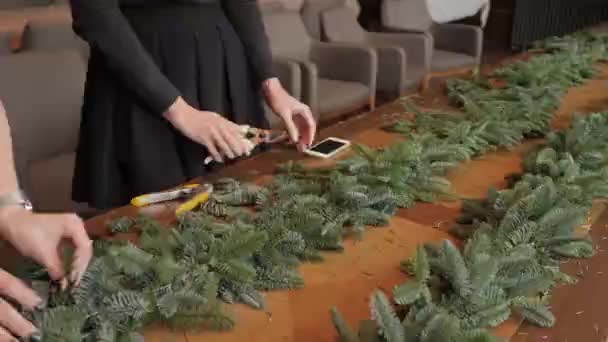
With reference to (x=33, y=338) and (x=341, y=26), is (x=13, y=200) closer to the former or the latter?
(x=33, y=338)

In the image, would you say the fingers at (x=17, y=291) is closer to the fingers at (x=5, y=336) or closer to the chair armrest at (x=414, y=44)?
the fingers at (x=5, y=336)

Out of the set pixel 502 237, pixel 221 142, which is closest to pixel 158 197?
pixel 221 142

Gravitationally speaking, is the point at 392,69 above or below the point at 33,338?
below

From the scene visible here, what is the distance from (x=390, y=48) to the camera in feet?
13.4

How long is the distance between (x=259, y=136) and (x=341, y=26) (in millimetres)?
3296

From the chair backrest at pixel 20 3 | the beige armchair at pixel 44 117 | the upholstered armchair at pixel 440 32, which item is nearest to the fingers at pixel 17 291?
the beige armchair at pixel 44 117

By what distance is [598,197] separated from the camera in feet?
3.94

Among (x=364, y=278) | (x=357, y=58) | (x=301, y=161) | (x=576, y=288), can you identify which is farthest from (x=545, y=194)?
(x=357, y=58)

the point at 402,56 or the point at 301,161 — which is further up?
the point at 301,161

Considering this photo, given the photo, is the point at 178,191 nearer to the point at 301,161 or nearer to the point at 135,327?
the point at 301,161

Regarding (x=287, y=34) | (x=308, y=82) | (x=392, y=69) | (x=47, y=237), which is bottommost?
(x=392, y=69)

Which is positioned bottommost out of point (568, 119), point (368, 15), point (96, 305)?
point (368, 15)

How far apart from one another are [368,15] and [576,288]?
500 cm

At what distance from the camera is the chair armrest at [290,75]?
3.33 metres
